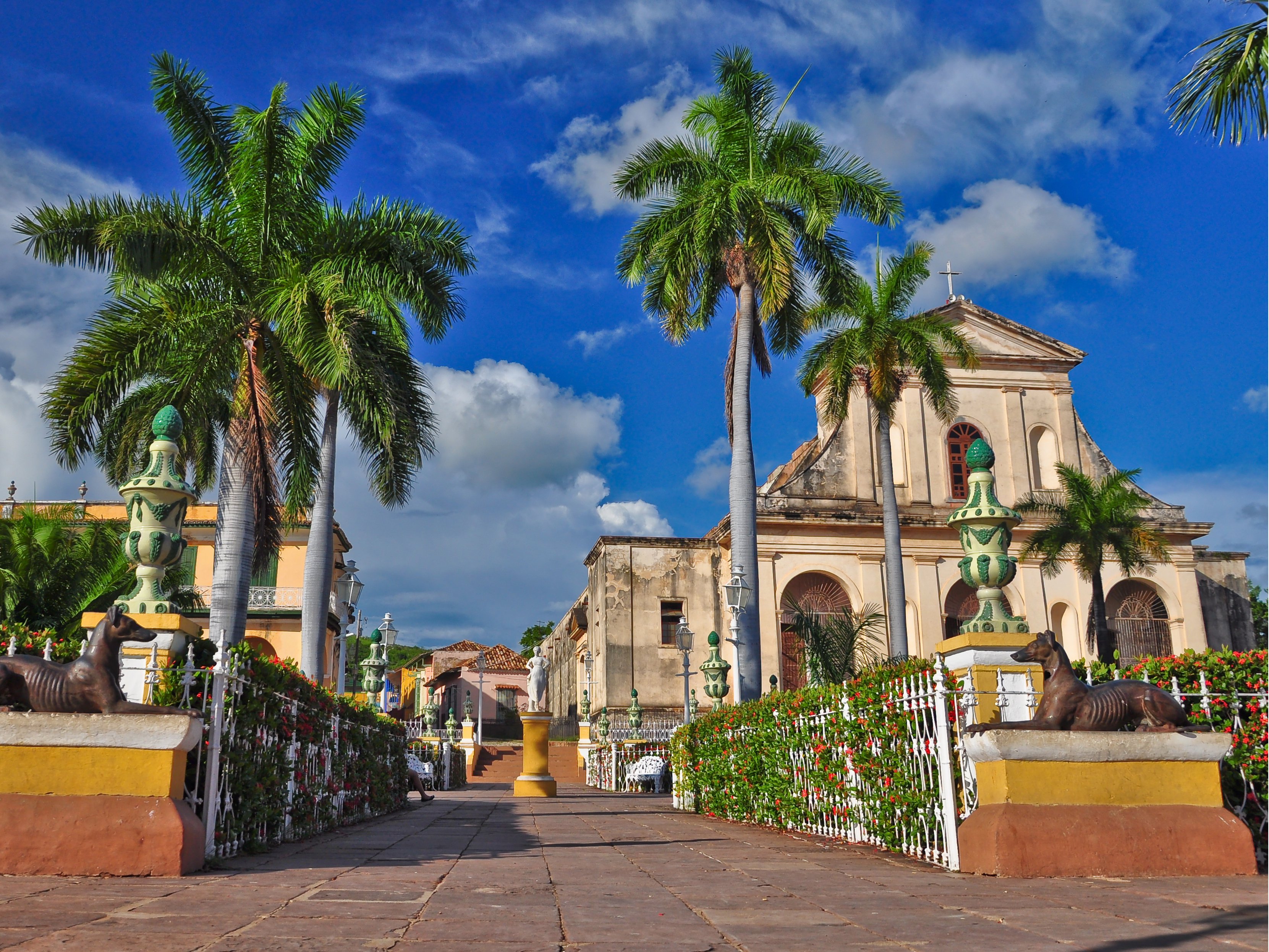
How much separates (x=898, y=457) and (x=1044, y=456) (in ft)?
14.5

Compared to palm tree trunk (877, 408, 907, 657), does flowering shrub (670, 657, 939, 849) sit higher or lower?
lower

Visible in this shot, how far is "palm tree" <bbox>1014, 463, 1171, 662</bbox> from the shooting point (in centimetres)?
2383

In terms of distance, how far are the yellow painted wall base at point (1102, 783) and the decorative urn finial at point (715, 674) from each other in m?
10.5

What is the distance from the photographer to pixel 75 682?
552 centimetres

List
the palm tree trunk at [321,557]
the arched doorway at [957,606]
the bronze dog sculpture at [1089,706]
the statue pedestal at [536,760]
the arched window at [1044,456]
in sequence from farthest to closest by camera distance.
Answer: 1. the arched window at [1044,456]
2. the arched doorway at [957,606]
3. the statue pedestal at [536,760]
4. the palm tree trunk at [321,557]
5. the bronze dog sculpture at [1089,706]

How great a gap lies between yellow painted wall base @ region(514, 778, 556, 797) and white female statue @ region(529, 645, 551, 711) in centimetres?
128

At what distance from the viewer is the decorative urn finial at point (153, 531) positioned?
653cm

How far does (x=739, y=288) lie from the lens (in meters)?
17.3

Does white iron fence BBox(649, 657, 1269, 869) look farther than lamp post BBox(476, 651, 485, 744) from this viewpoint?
No

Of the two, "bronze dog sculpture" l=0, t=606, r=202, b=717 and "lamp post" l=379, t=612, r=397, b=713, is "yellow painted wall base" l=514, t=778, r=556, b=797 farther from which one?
"bronze dog sculpture" l=0, t=606, r=202, b=717

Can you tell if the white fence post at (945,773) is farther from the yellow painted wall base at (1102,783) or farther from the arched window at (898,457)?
the arched window at (898,457)

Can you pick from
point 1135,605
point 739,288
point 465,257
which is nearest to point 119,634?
point 465,257

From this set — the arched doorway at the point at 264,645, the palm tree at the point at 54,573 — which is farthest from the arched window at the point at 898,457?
the palm tree at the point at 54,573

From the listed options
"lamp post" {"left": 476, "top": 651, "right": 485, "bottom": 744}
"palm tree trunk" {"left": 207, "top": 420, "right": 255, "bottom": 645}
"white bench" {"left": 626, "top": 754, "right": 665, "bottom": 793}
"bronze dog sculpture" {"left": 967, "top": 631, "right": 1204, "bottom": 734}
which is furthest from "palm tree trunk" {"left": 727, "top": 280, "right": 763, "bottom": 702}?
"lamp post" {"left": 476, "top": 651, "right": 485, "bottom": 744}
